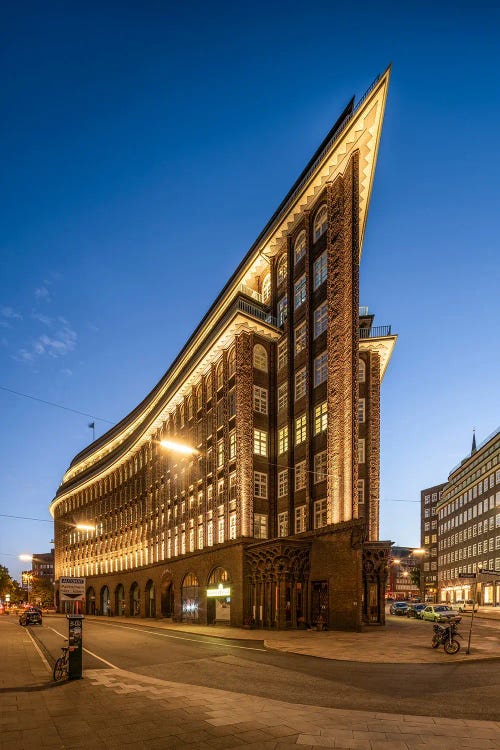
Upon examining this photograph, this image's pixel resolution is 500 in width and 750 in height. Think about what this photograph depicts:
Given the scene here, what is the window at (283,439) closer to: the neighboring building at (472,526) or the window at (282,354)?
the window at (282,354)

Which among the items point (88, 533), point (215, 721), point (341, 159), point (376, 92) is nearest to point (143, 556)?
point (88, 533)

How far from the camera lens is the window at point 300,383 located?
41094 mm

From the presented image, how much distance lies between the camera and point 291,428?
138 ft

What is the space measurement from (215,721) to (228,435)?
Result: 35.7 metres

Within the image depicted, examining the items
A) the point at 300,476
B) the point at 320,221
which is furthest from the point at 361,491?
the point at 320,221

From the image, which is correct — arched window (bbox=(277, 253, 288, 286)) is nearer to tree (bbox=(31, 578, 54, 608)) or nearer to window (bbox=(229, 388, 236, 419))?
window (bbox=(229, 388, 236, 419))

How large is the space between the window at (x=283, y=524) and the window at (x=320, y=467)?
5493mm

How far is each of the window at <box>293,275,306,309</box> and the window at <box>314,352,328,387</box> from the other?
5749 mm

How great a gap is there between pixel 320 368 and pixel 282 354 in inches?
259

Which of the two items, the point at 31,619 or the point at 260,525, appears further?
the point at 31,619

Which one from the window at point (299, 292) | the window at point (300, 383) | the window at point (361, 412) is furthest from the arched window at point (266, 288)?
the window at point (361, 412)

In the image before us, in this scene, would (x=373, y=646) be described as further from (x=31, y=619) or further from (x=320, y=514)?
(x=31, y=619)

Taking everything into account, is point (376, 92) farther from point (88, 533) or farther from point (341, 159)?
point (88, 533)

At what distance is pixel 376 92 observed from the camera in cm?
3509
